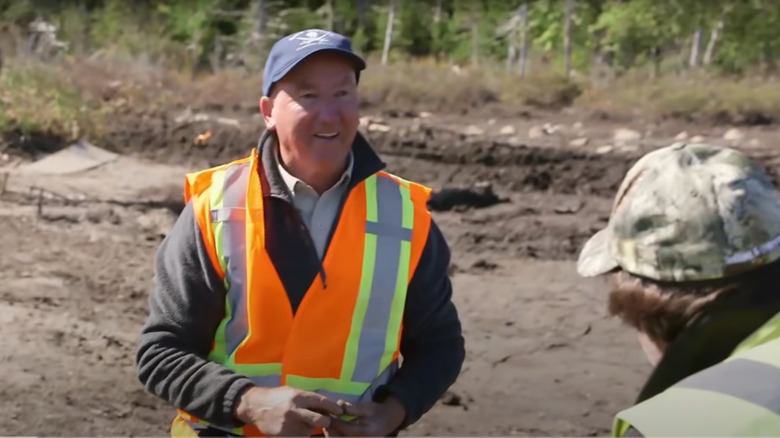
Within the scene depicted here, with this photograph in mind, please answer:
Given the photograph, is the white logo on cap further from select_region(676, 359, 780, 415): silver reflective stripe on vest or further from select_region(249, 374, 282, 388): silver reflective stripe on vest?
select_region(676, 359, 780, 415): silver reflective stripe on vest

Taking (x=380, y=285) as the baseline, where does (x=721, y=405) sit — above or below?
above

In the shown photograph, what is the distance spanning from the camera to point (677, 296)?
1.73m

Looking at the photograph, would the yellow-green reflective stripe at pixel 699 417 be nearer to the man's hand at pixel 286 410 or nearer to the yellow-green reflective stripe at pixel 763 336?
the yellow-green reflective stripe at pixel 763 336

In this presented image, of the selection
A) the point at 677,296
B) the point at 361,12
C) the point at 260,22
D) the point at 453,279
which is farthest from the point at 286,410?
the point at 361,12

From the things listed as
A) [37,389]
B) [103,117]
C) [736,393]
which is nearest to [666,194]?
[736,393]

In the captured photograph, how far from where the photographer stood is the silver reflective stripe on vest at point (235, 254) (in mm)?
2547

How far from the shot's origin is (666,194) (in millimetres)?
1720

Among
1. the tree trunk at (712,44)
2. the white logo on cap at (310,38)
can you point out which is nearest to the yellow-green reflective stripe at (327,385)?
the white logo on cap at (310,38)

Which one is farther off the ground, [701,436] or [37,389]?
[701,436]

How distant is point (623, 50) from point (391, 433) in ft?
58.8

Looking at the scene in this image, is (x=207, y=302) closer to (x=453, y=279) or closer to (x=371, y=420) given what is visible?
(x=371, y=420)

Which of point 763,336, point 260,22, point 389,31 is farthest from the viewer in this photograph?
point 389,31

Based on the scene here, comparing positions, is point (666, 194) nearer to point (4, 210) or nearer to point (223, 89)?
point (4, 210)

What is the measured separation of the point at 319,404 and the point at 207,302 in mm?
325
